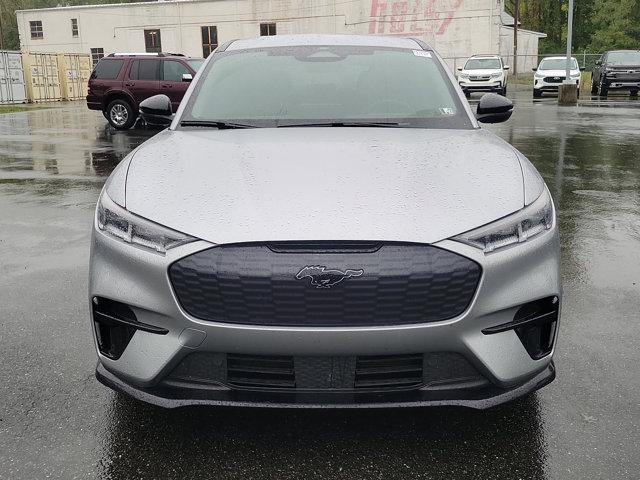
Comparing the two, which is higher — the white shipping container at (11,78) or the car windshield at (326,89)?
the car windshield at (326,89)

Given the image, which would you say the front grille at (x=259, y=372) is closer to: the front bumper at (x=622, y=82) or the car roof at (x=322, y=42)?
the car roof at (x=322, y=42)

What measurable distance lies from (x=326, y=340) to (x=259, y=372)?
272 millimetres

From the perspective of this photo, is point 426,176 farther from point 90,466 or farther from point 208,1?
point 208,1

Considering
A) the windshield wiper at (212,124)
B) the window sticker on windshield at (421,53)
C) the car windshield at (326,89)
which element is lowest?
the windshield wiper at (212,124)

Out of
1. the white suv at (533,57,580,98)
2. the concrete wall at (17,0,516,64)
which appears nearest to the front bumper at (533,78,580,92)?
the white suv at (533,57,580,98)

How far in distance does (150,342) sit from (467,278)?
3.59 ft

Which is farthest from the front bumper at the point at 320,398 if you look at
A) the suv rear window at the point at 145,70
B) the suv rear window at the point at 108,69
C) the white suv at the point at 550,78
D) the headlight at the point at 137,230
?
the white suv at the point at 550,78

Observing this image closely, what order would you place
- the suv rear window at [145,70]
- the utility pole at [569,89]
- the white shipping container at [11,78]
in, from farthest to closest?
the white shipping container at [11,78] → the utility pole at [569,89] → the suv rear window at [145,70]

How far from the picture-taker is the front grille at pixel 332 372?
2.30 metres

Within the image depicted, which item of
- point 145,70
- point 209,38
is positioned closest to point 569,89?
point 145,70

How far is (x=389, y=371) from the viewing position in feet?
7.63

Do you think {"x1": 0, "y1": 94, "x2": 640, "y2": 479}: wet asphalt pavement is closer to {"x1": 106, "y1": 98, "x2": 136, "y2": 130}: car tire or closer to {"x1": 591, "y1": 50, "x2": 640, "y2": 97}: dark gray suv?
{"x1": 106, "y1": 98, "x2": 136, "y2": 130}: car tire

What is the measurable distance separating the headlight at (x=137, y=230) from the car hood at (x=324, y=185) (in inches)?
1.3

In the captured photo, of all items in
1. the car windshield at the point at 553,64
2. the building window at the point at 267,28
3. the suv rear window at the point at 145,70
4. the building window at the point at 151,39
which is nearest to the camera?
the suv rear window at the point at 145,70
